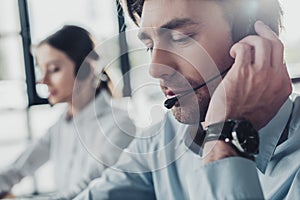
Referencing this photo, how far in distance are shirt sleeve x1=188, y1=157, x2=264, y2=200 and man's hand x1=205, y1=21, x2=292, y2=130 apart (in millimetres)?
67

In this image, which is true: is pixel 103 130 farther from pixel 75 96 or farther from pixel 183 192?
pixel 183 192

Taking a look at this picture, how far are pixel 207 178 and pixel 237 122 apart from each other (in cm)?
9

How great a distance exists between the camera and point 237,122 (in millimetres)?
708

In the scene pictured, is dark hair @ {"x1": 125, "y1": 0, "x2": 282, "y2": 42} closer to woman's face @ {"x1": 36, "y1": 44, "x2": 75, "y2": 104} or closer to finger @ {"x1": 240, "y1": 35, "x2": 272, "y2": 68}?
finger @ {"x1": 240, "y1": 35, "x2": 272, "y2": 68}

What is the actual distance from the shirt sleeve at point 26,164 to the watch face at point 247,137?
3.26 ft

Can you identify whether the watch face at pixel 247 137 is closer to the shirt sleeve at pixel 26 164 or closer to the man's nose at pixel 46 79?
the shirt sleeve at pixel 26 164

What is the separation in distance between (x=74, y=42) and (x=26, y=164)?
467 millimetres

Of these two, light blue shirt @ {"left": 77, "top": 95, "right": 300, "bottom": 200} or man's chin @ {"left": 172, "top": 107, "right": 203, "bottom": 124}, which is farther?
man's chin @ {"left": 172, "top": 107, "right": 203, "bottom": 124}

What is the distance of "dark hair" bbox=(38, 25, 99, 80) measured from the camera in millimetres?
1782

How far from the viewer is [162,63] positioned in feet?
2.59

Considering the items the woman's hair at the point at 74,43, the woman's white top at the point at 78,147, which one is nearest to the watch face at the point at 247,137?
the woman's white top at the point at 78,147

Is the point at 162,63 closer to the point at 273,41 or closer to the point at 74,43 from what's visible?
the point at 273,41

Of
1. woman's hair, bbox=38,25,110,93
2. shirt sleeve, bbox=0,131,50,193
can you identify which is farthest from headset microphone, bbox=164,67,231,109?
woman's hair, bbox=38,25,110,93

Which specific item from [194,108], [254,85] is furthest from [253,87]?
[194,108]
